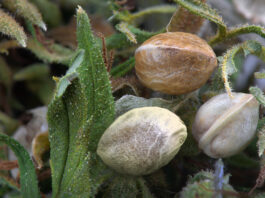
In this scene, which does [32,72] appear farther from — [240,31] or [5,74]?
[240,31]

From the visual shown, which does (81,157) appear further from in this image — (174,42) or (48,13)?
(48,13)

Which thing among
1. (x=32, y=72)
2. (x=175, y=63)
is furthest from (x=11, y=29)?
(x=175, y=63)

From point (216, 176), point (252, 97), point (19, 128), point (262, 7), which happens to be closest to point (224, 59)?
point (252, 97)

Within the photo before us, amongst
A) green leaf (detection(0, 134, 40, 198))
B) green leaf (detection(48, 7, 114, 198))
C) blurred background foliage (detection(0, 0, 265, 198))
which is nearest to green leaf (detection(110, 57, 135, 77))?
blurred background foliage (detection(0, 0, 265, 198))

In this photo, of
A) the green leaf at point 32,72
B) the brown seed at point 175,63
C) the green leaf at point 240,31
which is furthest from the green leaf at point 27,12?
the green leaf at point 240,31

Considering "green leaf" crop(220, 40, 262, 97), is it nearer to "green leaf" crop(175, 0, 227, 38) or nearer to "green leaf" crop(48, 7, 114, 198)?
"green leaf" crop(175, 0, 227, 38)
